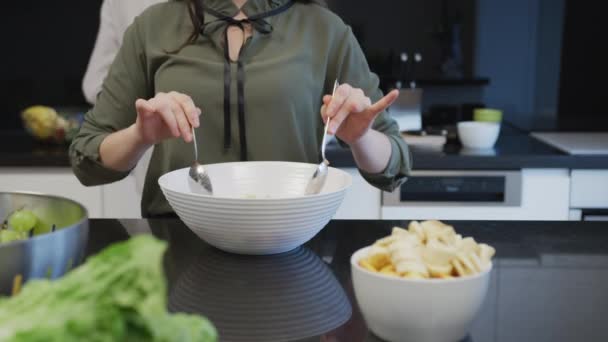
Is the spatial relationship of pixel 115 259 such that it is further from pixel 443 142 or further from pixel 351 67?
pixel 443 142

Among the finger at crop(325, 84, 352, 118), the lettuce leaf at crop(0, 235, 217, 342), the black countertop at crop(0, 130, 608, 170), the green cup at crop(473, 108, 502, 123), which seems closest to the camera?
the lettuce leaf at crop(0, 235, 217, 342)

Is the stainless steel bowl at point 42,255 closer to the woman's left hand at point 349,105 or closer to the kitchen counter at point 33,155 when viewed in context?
the woman's left hand at point 349,105

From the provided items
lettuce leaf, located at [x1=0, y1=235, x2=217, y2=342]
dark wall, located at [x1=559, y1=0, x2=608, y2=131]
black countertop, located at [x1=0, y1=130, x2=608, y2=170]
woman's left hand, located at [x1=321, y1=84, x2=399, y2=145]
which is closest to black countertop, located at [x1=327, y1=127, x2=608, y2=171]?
black countertop, located at [x1=0, y1=130, x2=608, y2=170]

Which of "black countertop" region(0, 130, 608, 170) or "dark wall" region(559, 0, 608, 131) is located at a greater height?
"dark wall" region(559, 0, 608, 131)

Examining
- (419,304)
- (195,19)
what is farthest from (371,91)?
(419,304)

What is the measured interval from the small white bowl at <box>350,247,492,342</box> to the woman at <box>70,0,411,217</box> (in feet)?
1.88

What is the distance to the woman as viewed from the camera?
1.38m

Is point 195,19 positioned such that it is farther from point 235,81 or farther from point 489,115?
point 489,115

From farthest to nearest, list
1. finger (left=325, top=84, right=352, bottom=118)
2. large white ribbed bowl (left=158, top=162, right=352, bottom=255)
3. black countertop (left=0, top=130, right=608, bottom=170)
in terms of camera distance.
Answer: black countertop (left=0, top=130, right=608, bottom=170)
finger (left=325, top=84, right=352, bottom=118)
large white ribbed bowl (left=158, top=162, right=352, bottom=255)

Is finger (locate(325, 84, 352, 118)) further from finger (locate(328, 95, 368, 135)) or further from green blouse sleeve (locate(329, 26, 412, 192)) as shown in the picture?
green blouse sleeve (locate(329, 26, 412, 192))

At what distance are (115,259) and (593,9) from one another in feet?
8.70

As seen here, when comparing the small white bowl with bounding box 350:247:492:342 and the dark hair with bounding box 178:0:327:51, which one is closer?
the small white bowl with bounding box 350:247:492:342

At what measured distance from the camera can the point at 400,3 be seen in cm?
269

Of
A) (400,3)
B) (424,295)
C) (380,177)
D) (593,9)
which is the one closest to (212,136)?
(380,177)
